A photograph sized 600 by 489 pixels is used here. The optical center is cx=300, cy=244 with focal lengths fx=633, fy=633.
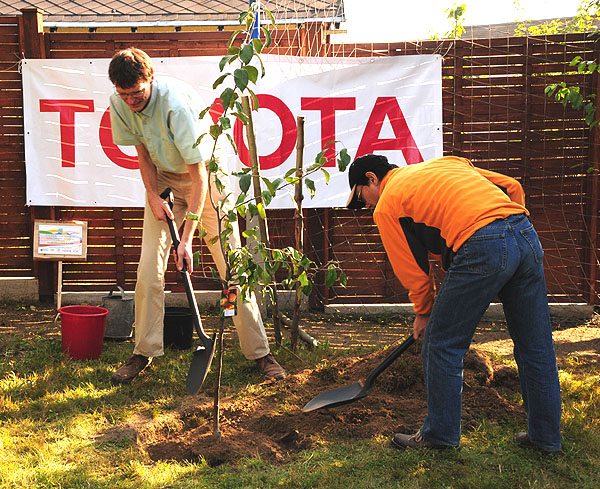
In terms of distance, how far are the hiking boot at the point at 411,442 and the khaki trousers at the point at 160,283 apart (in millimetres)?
1344

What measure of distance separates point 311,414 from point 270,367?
74 centimetres

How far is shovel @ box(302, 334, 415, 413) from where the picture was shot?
3.17 metres

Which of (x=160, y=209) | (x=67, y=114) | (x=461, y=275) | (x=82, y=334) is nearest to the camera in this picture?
(x=461, y=275)

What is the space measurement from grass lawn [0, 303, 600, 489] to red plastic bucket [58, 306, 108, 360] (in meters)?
0.08

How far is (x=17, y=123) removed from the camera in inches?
235

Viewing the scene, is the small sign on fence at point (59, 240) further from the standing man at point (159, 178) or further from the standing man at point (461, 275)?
the standing man at point (461, 275)

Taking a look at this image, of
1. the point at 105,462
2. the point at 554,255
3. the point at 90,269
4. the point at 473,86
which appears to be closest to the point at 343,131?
the point at 473,86

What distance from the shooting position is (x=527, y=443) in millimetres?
2930

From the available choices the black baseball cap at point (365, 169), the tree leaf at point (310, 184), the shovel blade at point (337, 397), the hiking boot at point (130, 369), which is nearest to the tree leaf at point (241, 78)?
the black baseball cap at point (365, 169)

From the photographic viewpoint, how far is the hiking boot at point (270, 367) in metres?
3.97

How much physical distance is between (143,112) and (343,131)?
2362 millimetres

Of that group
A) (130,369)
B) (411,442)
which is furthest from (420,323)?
(130,369)

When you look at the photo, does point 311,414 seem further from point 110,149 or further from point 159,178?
point 110,149

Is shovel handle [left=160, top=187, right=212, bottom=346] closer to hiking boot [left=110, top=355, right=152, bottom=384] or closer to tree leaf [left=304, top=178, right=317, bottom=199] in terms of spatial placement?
hiking boot [left=110, top=355, right=152, bottom=384]
